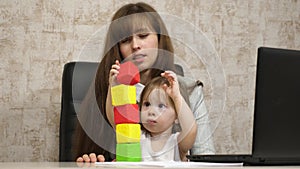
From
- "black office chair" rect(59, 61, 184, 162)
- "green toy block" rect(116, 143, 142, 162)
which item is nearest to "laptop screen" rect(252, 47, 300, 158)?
"green toy block" rect(116, 143, 142, 162)

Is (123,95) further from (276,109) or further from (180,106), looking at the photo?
(276,109)

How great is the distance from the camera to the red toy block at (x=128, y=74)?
121 cm

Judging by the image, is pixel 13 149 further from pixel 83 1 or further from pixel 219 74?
pixel 219 74

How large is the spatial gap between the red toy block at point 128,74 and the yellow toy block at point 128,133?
0.10 meters

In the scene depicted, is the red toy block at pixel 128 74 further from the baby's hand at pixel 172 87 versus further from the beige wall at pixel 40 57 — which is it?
the beige wall at pixel 40 57

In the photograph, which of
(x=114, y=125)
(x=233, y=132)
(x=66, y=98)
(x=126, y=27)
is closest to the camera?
(x=114, y=125)

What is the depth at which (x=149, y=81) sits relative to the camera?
128 centimetres

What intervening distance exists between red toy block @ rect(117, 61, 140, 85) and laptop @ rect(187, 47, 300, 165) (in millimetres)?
311

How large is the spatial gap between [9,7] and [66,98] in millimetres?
531

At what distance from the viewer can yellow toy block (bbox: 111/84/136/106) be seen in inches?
45.6

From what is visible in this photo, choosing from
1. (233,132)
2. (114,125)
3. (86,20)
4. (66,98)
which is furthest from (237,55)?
(114,125)

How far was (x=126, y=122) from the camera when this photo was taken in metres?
1.17

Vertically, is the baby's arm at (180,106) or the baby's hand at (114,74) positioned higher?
the baby's hand at (114,74)

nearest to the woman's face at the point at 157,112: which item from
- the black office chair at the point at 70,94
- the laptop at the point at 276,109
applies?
the laptop at the point at 276,109
